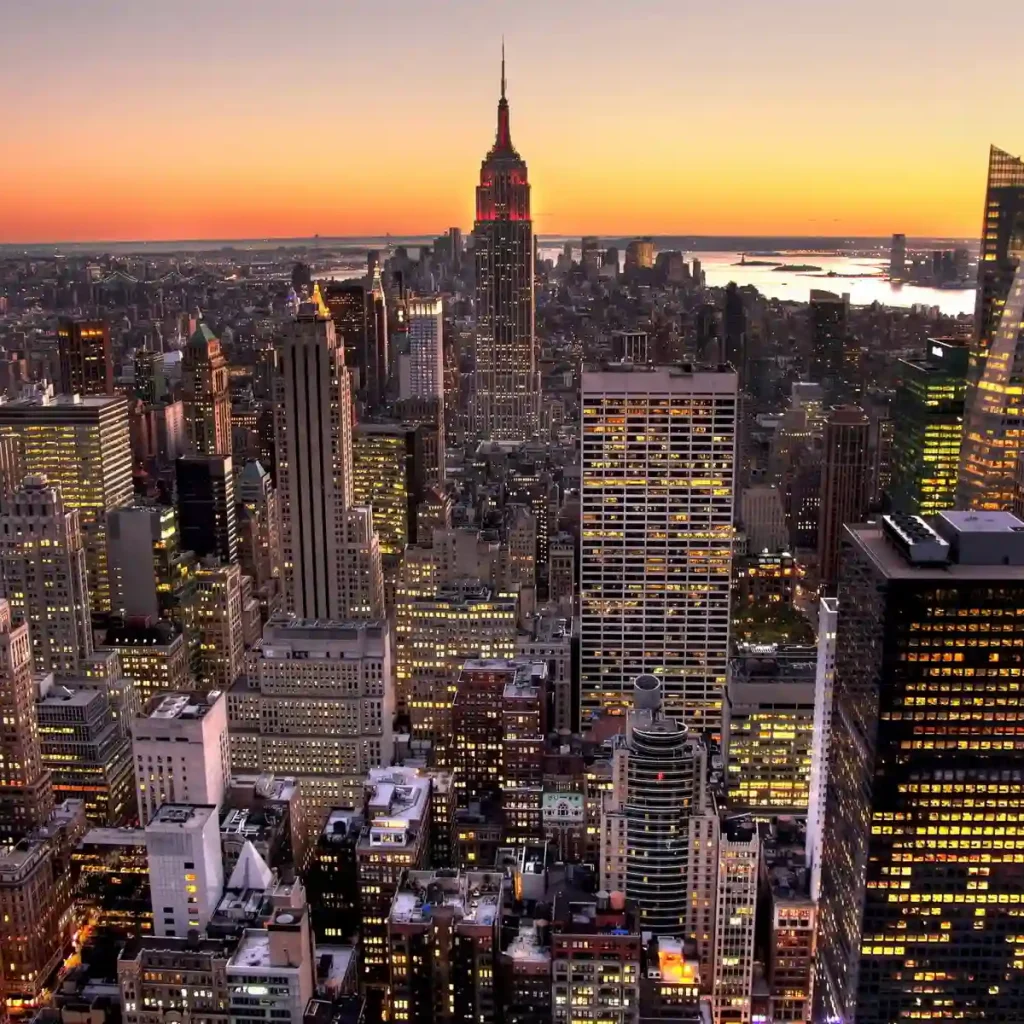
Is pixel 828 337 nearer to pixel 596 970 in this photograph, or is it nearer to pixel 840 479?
pixel 840 479

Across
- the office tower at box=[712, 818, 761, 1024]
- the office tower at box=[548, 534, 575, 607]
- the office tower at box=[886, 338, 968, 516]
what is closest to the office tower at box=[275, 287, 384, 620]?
the office tower at box=[548, 534, 575, 607]

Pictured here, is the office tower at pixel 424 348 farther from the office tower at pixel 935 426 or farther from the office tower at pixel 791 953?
the office tower at pixel 791 953

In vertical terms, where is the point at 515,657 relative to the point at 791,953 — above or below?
above

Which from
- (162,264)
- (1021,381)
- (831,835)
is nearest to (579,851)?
(831,835)

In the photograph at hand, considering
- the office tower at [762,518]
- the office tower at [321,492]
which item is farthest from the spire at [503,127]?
the office tower at [762,518]

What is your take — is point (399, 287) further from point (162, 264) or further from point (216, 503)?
point (162, 264)

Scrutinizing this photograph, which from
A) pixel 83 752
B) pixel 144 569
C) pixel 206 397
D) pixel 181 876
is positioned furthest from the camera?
pixel 206 397

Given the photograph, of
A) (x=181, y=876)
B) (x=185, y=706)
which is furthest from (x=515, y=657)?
(x=181, y=876)
